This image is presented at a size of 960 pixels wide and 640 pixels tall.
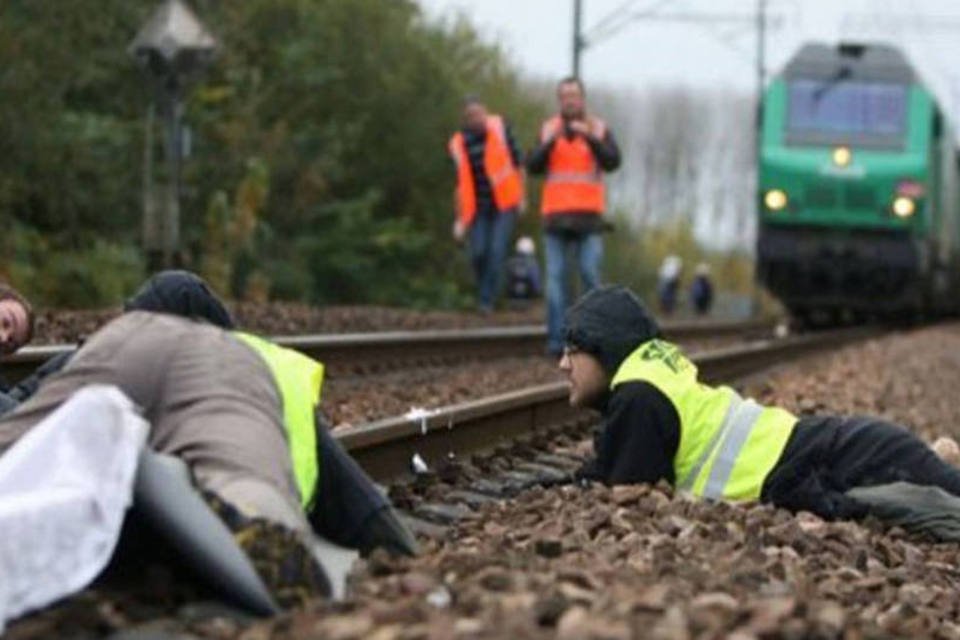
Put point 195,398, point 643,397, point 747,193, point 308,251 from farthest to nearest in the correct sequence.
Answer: point 747,193, point 308,251, point 643,397, point 195,398

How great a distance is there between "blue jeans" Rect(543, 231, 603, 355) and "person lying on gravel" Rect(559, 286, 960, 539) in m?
7.73

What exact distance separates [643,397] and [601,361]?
230 mm

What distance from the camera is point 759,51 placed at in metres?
49.3

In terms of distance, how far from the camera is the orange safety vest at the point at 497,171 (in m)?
19.5

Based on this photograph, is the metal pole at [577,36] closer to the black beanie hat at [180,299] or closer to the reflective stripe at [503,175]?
the reflective stripe at [503,175]

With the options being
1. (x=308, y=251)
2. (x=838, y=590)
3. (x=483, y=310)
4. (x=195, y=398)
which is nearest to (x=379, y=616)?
(x=195, y=398)

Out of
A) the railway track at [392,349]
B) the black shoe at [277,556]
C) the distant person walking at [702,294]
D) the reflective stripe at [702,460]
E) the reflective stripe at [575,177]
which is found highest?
the reflective stripe at [575,177]

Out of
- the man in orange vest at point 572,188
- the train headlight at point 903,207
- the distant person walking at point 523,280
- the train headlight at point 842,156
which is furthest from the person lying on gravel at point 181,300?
the distant person walking at point 523,280

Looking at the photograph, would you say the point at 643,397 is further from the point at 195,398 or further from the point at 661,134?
the point at 661,134

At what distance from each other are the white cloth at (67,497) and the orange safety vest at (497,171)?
14.8 metres

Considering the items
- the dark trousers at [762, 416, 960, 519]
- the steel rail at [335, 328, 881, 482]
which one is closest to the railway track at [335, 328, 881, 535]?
the steel rail at [335, 328, 881, 482]

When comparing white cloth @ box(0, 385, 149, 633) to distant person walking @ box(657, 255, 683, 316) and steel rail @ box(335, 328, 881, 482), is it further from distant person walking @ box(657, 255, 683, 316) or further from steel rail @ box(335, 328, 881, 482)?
distant person walking @ box(657, 255, 683, 316)

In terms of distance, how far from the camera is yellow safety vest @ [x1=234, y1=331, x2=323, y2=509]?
213 inches

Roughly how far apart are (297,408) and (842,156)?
20.9 m
